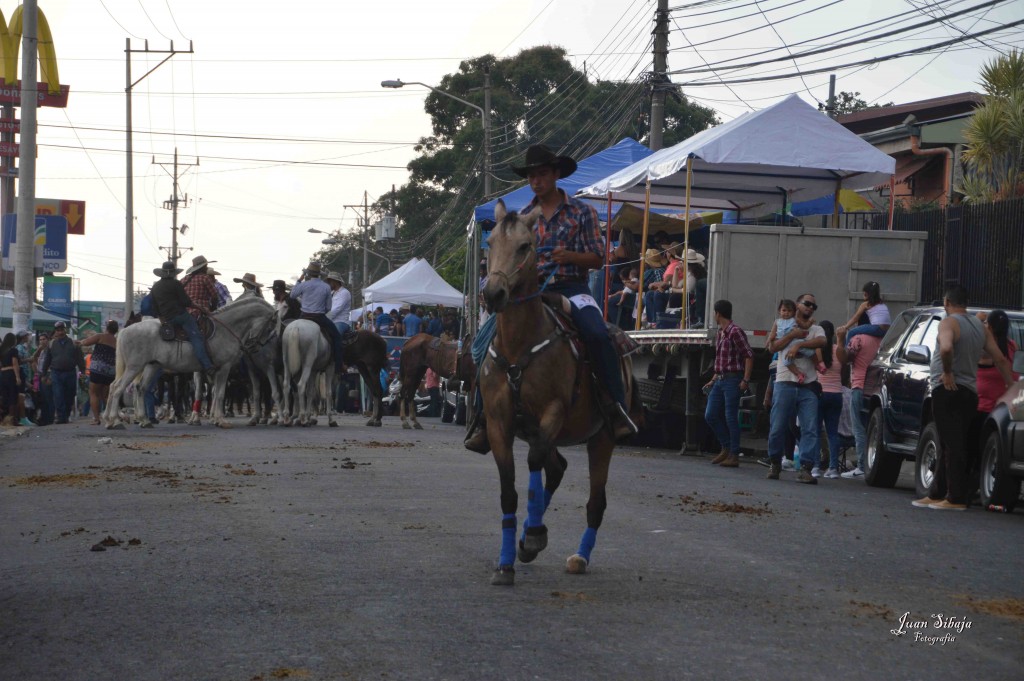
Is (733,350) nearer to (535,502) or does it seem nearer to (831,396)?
(831,396)

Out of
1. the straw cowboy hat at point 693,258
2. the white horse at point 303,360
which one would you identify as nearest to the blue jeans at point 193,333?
the white horse at point 303,360

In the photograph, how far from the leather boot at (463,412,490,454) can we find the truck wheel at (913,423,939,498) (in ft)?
23.4

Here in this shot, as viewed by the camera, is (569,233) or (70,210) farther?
(70,210)

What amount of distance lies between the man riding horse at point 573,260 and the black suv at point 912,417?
5704 millimetres

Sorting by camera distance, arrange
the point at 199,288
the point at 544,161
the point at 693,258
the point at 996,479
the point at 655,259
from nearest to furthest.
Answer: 1. the point at 544,161
2. the point at 996,479
3. the point at 693,258
4. the point at 655,259
5. the point at 199,288

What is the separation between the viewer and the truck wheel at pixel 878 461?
630 inches

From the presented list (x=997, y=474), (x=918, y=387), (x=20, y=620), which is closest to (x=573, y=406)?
(x=20, y=620)

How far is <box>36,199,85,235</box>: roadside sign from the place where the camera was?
59.1 metres

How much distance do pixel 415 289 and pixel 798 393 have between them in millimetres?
24195

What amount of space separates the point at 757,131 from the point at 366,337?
32.9 ft

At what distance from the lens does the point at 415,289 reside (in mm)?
39750

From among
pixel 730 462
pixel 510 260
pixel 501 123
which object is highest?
pixel 501 123

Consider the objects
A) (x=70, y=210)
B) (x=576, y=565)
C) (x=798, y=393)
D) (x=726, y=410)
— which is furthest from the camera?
(x=70, y=210)

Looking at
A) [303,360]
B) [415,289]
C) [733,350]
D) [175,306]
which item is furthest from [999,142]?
[415,289]
